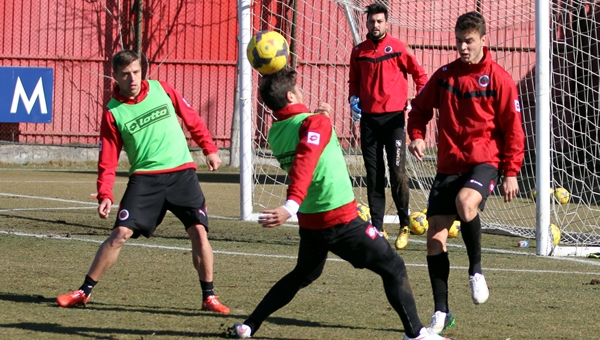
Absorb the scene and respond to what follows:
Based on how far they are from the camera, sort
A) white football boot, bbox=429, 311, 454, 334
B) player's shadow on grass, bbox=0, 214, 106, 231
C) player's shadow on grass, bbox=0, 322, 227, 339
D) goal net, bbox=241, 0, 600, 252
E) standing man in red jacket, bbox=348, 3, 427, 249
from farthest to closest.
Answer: goal net, bbox=241, 0, 600, 252 < player's shadow on grass, bbox=0, 214, 106, 231 < standing man in red jacket, bbox=348, 3, 427, 249 < white football boot, bbox=429, 311, 454, 334 < player's shadow on grass, bbox=0, 322, 227, 339

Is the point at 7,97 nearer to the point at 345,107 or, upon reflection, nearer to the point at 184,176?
the point at 345,107

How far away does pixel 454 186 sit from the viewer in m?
5.86

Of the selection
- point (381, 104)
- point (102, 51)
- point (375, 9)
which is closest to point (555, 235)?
point (381, 104)

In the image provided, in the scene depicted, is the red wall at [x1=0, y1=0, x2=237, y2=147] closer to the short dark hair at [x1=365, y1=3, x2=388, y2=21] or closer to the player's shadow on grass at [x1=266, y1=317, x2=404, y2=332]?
the short dark hair at [x1=365, y1=3, x2=388, y2=21]

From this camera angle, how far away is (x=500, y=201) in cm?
1384

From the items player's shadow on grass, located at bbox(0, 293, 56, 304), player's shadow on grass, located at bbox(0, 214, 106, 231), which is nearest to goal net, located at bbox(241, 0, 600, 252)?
player's shadow on grass, located at bbox(0, 214, 106, 231)

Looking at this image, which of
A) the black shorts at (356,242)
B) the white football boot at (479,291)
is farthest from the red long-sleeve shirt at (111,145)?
the white football boot at (479,291)

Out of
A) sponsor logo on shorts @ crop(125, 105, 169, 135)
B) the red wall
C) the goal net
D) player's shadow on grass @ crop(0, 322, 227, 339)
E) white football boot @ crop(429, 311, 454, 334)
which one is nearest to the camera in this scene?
player's shadow on grass @ crop(0, 322, 227, 339)

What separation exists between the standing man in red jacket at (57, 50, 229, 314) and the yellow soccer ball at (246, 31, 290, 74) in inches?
37.1

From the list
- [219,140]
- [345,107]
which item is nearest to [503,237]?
[345,107]

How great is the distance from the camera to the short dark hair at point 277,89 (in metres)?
4.98

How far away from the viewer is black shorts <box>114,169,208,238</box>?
20.0 feet

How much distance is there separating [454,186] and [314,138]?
4.60 feet

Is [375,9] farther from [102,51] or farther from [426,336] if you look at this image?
[102,51]
